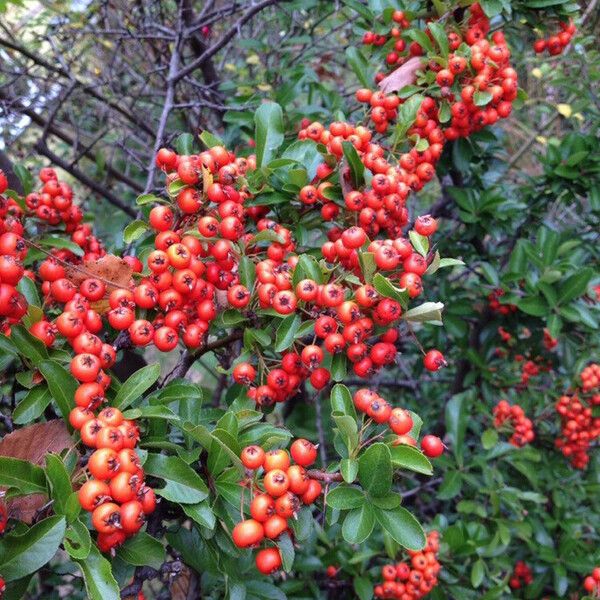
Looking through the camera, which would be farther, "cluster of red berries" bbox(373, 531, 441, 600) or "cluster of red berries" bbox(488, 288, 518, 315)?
"cluster of red berries" bbox(488, 288, 518, 315)

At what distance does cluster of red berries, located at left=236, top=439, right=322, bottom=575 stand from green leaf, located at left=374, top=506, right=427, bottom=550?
0.20m

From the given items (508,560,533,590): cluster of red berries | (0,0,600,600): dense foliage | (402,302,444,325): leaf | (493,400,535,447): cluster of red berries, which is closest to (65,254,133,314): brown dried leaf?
(0,0,600,600): dense foliage

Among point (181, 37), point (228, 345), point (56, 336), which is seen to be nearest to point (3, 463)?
point (56, 336)

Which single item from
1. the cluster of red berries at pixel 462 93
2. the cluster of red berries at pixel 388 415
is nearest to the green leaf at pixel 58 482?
the cluster of red berries at pixel 388 415

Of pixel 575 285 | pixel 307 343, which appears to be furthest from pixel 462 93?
pixel 307 343

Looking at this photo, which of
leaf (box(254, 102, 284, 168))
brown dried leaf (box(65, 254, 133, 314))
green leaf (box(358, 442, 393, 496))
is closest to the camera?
green leaf (box(358, 442, 393, 496))

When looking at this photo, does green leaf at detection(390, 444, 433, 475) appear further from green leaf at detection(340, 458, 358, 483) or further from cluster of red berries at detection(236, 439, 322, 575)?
cluster of red berries at detection(236, 439, 322, 575)

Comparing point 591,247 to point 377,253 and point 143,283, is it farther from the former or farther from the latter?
point 143,283

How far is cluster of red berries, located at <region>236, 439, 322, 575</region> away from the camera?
142cm

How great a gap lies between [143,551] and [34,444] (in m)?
0.44

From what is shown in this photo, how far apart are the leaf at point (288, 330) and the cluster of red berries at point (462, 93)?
94cm

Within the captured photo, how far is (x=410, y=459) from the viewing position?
4.97 feet

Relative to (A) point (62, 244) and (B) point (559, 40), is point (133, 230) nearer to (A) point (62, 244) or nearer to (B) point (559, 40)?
(A) point (62, 244)

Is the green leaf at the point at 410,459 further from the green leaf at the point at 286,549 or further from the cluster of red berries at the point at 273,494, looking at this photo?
the green leaf at the point at 286,549
